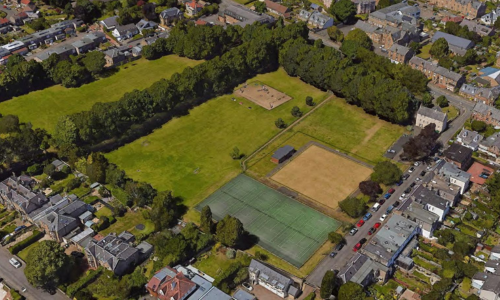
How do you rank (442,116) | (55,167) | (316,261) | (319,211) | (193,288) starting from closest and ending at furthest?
(193,288) → (316,261) → (319,211) → (55,167) → (442,116)

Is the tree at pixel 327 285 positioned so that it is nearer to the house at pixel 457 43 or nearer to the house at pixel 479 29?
the house at pixel 457 43

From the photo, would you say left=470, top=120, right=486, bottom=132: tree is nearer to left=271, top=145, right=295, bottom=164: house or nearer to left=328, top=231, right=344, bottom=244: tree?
left=271, top=145, right=295, bottom=164: house

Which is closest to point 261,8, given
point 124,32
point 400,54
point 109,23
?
point 124,32

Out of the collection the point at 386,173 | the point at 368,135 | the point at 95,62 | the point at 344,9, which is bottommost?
the point at 368,135

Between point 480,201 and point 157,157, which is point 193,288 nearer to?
point 157,157

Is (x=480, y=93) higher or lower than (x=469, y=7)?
lower

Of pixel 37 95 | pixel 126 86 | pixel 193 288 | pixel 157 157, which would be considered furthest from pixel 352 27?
pixel 193 288

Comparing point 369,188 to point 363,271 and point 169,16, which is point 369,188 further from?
point 169,16

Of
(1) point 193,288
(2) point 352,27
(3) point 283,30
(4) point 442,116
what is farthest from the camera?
(2) point 352,27
